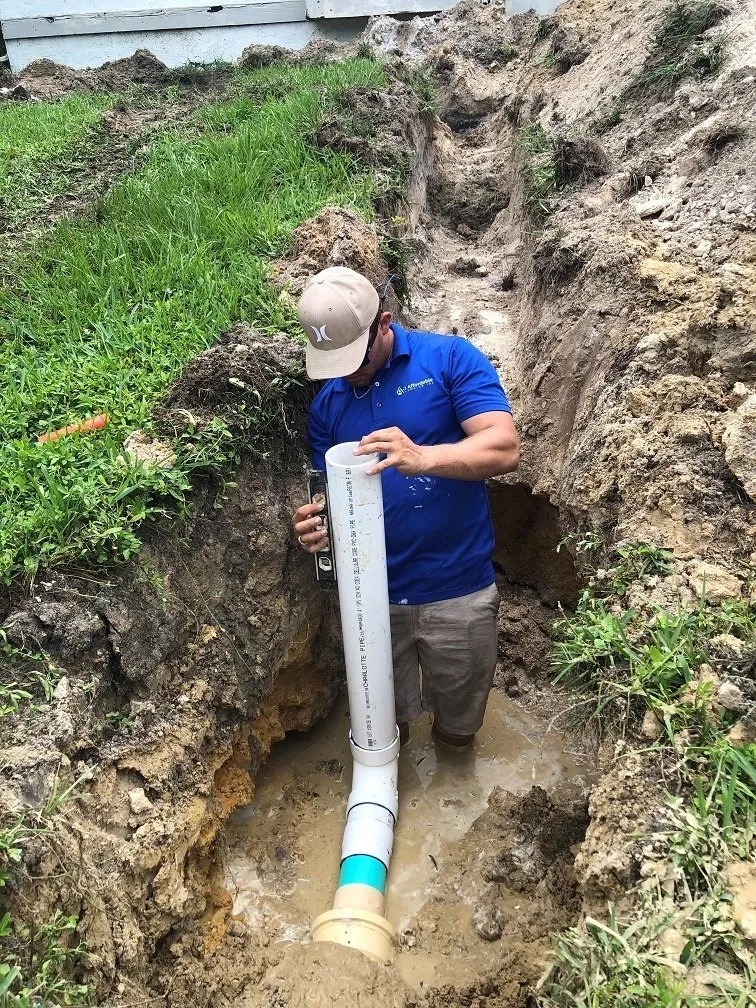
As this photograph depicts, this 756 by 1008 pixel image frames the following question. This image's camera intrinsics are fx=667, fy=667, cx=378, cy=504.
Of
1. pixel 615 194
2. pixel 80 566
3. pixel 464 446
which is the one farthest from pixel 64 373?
pixel 615 194

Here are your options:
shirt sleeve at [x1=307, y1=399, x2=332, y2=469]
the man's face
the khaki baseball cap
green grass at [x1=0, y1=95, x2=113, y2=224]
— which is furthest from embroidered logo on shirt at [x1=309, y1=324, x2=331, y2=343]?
green grass at [x1=0, y1=95, x2=113, y2=224]

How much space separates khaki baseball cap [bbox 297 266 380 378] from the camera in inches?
85.7

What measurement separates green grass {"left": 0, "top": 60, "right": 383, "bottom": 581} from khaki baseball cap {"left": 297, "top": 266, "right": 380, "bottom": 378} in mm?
544

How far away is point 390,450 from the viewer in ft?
6.73

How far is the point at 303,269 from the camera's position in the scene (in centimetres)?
340

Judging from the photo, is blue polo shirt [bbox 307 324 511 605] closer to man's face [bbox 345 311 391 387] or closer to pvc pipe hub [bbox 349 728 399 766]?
man's face [bbox 345 311 391 387]

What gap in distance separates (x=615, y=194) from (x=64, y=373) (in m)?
3.08

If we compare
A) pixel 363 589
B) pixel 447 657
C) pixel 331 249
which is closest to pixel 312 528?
pixel 363 589

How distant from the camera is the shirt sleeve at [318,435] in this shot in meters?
2.62

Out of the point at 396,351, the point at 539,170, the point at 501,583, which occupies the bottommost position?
the point at 501,583

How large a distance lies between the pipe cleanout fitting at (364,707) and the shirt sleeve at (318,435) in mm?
428

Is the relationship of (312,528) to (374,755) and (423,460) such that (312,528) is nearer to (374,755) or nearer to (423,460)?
(423,460)

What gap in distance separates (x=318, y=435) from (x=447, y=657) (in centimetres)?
105

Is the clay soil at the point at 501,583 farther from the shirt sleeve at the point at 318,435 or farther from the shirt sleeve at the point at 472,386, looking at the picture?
the shirt sleeve at the point at 472,386
